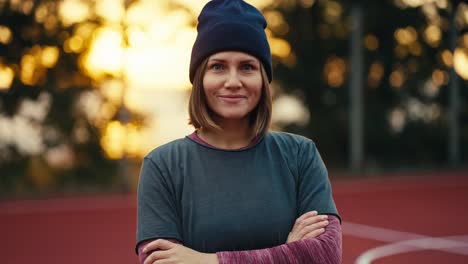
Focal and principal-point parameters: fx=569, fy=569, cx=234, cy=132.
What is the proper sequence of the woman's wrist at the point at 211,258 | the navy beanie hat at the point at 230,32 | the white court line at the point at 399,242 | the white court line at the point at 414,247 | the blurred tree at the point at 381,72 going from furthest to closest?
the blurred tree at the point at 381,72
the white court line at the point at 399,242
the white court line at the point at 414,247
the navy beanie hat at the point at 230,32
the woman's wrist at the point at 211,258

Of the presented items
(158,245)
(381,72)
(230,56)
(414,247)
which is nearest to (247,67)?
(230,56)

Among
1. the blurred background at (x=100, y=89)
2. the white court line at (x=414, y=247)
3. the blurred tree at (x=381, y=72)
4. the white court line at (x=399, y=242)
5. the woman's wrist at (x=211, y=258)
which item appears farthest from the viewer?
the blurred tree at (x=381, y=72)

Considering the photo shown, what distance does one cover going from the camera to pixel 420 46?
18938mm

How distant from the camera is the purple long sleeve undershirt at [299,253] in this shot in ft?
5.34

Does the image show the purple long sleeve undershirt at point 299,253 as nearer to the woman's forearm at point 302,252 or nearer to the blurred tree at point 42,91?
the woman's forearm at point 302,252

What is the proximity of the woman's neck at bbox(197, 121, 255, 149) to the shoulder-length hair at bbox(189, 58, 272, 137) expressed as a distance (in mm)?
24

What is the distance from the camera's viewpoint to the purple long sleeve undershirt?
1627 millimetres

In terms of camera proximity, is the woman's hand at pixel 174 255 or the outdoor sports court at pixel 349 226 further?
the outdoor sports court at pixel 349 226

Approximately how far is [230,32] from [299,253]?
70 centimetres

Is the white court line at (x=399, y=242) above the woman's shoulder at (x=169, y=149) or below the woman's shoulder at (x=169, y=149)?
below

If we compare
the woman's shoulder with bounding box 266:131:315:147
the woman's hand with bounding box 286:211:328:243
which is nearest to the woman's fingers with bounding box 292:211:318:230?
the woman's hand with bounding box 286:211:328:243

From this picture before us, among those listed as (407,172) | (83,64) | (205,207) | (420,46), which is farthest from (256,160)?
(420,46)

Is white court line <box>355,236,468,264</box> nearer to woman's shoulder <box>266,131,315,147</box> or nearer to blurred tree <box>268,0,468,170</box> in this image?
woman's shoulder <box>266,131,315,147</box>

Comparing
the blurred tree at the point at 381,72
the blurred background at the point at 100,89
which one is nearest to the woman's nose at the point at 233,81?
the blurred background at the point at 100,89
